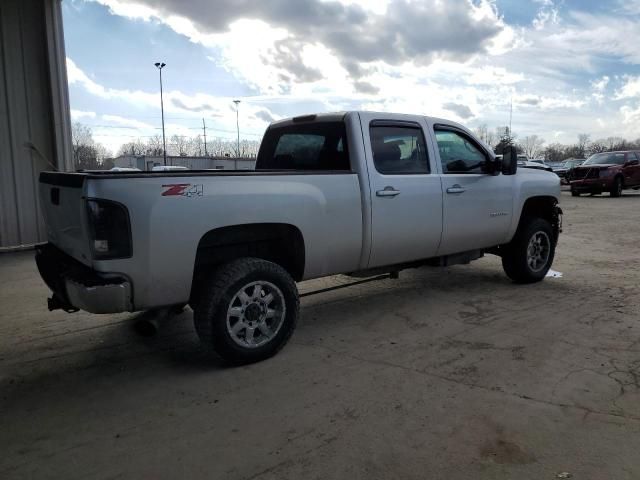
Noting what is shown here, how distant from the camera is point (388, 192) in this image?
4719 millimetres

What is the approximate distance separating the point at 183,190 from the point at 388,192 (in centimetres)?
202

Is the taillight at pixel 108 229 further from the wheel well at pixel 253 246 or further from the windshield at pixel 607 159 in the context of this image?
the windshield at pixel 607 159

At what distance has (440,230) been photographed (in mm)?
5297

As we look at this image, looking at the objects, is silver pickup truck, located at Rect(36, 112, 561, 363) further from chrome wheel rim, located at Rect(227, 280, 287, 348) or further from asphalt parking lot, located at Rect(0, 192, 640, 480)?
asphalt parking lot, located at Rect(0, 192, 640, 480)

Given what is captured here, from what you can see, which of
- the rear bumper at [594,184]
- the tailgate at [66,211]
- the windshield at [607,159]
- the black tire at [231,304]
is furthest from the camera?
the windshield at [607,159]

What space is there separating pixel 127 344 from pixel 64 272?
118cm

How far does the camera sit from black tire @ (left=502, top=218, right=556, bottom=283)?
6398 mm

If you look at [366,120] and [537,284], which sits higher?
[366,120]

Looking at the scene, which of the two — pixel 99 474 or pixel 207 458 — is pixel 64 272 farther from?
pixel 207 458

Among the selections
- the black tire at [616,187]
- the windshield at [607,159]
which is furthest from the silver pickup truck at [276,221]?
the windshield at [607,159]

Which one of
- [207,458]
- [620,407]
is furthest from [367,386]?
[620,407]

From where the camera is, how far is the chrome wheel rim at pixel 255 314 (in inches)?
152

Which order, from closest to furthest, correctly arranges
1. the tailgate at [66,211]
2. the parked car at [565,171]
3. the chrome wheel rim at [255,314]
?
the tailgate at [66,211] → the chrome wheel rim at [255,314] → the parked car at [565,171]

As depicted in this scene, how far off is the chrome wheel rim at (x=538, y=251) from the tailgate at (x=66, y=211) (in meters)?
5.26
